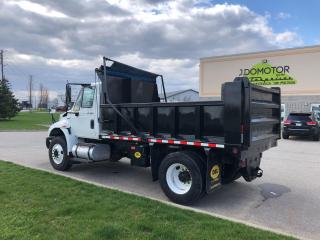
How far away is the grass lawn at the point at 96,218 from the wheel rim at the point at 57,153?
2366mm

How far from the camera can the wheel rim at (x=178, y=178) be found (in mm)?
6551

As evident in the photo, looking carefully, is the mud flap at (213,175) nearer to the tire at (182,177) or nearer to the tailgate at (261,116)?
the tire at (182,177)

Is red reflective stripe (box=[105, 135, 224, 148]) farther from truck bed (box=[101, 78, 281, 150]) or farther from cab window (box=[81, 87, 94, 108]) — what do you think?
cab window (box=[81, 87, 94, 108])

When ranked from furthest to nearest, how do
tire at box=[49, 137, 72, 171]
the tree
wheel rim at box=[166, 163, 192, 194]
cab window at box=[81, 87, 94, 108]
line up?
the tree, tire at box=[49, 137, 72, 171], cab window at box=[81, 87, 94, 108], wheel rim at box=[166, 163, 192, 194]

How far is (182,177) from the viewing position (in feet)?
21.8

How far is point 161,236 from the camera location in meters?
4.62

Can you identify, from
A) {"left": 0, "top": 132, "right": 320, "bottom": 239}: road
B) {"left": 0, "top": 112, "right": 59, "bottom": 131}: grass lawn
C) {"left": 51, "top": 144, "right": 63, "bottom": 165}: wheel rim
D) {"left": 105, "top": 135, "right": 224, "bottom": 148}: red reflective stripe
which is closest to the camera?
{"left": 0, "top": 132, "right": 320, "bottom": 239}: road

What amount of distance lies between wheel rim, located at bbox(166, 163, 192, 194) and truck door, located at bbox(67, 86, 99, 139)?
2647 millimetres

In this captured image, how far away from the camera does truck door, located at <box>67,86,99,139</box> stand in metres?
8.71

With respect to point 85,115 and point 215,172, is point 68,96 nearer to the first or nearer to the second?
point 85,115

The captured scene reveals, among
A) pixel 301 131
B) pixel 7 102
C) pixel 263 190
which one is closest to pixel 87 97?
pixel 263 190

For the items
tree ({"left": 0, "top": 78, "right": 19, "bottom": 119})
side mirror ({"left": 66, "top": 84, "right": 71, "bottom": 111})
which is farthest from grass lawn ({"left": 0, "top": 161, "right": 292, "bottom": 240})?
tree ({"left": 0, "top": 78, "right": 19, "bottom": 119})

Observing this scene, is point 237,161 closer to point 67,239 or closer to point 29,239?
point 67,239

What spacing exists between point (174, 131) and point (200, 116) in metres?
0.71
